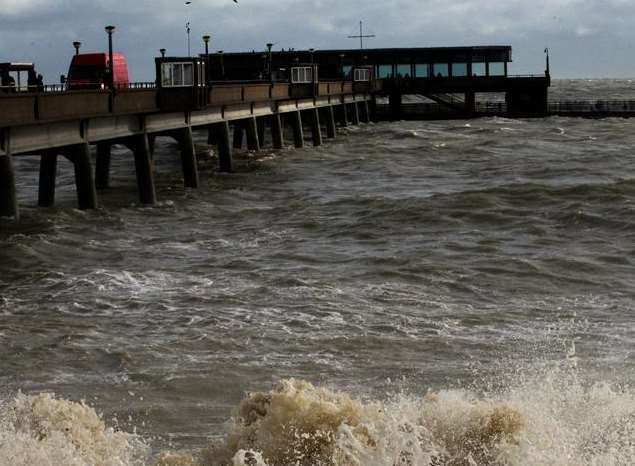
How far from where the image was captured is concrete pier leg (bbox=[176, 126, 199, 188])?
116 feet

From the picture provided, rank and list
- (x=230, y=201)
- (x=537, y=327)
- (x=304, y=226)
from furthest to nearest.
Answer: (x=230, y=201) → (x=304, y=226) → (x=537, y=327)

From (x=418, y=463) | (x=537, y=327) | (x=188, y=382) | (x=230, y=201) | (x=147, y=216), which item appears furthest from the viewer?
(x=230, y=201)

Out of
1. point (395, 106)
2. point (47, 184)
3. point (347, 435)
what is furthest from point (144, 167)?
point (395, 106)

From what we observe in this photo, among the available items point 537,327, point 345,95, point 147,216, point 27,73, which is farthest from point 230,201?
point 345,95

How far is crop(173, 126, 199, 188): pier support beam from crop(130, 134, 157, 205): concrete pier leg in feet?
12.4

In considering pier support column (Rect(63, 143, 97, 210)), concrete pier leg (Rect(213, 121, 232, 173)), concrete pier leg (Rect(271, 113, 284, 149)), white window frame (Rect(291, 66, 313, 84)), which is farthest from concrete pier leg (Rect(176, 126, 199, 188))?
white window frame (Rect(291, 66, 313, 84))

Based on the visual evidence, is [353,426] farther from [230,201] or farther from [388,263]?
[230,201]

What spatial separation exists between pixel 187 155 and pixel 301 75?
64.7 feet

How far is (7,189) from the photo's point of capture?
23.8 m

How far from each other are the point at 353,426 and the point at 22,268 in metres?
Answer: 13.1

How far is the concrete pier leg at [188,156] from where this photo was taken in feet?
116

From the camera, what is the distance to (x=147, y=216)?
28953 millimetres

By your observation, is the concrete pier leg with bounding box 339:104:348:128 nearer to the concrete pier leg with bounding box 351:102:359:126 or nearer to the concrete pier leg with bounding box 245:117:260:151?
the concrete pier leg with bounding box 351:102:359:126

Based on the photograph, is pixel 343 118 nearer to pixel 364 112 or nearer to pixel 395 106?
pixel 364 112
